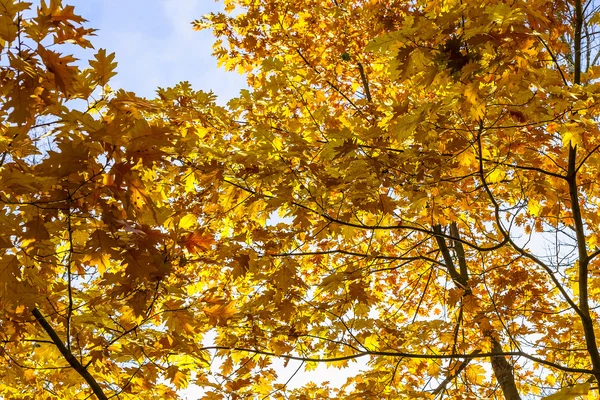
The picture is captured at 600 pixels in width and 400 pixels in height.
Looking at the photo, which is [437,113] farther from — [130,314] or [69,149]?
[130,314]

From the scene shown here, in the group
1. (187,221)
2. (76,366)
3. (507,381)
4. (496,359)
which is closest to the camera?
(76,366)

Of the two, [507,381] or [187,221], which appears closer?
[187,221]

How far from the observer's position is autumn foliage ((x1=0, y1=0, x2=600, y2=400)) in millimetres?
2072

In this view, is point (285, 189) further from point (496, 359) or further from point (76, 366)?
point (496, 359)

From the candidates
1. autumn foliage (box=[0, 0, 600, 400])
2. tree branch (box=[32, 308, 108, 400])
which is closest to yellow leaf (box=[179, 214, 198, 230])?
autumn foliage (box=[0, 0, 600, 400])

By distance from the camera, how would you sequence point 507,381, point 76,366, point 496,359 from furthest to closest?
point 496,359
point 507,381
point 76,366

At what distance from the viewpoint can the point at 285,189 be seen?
2986mm

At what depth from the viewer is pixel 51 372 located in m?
3.60

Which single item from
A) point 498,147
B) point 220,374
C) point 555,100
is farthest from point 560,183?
point 220,374

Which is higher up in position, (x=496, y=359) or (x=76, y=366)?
(x=496, y=359)

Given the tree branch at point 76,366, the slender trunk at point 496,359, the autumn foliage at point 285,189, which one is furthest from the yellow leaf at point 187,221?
the slender trunk at point 496,359

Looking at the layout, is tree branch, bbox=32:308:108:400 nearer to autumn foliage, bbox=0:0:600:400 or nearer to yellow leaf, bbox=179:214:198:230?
→ autumn foliage, bbox=0:0:600:400

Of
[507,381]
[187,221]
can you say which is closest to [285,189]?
[187,221]

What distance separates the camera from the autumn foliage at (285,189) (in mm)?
2072
